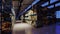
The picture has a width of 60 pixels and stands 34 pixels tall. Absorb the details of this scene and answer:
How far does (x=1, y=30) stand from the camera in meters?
3.19

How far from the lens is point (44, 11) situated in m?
13.2

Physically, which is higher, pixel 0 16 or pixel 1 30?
pixel 0 16

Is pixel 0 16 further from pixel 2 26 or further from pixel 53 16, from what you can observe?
pixel 53 16

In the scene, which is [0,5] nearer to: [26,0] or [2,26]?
[2,26]

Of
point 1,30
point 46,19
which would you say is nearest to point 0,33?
point 1,30

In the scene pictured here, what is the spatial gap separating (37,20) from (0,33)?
716 cm

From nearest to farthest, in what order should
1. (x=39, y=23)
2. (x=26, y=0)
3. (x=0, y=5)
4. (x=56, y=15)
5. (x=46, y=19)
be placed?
(x=0, y=5), (x=26, y=0), (x=39, y=23), (x=46, y=19), (x=56, y=15)

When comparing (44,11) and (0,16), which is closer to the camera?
(0,16)

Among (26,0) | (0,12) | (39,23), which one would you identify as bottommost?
(39,23)

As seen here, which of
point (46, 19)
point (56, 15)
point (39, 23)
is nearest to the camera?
point (39, 23)

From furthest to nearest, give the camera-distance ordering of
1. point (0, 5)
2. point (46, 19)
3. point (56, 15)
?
point (56, 15) < point (46, 19) < point (0, 5)

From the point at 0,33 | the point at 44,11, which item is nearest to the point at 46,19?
the point at 44,11

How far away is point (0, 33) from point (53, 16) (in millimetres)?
12186

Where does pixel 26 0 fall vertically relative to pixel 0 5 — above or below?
above
